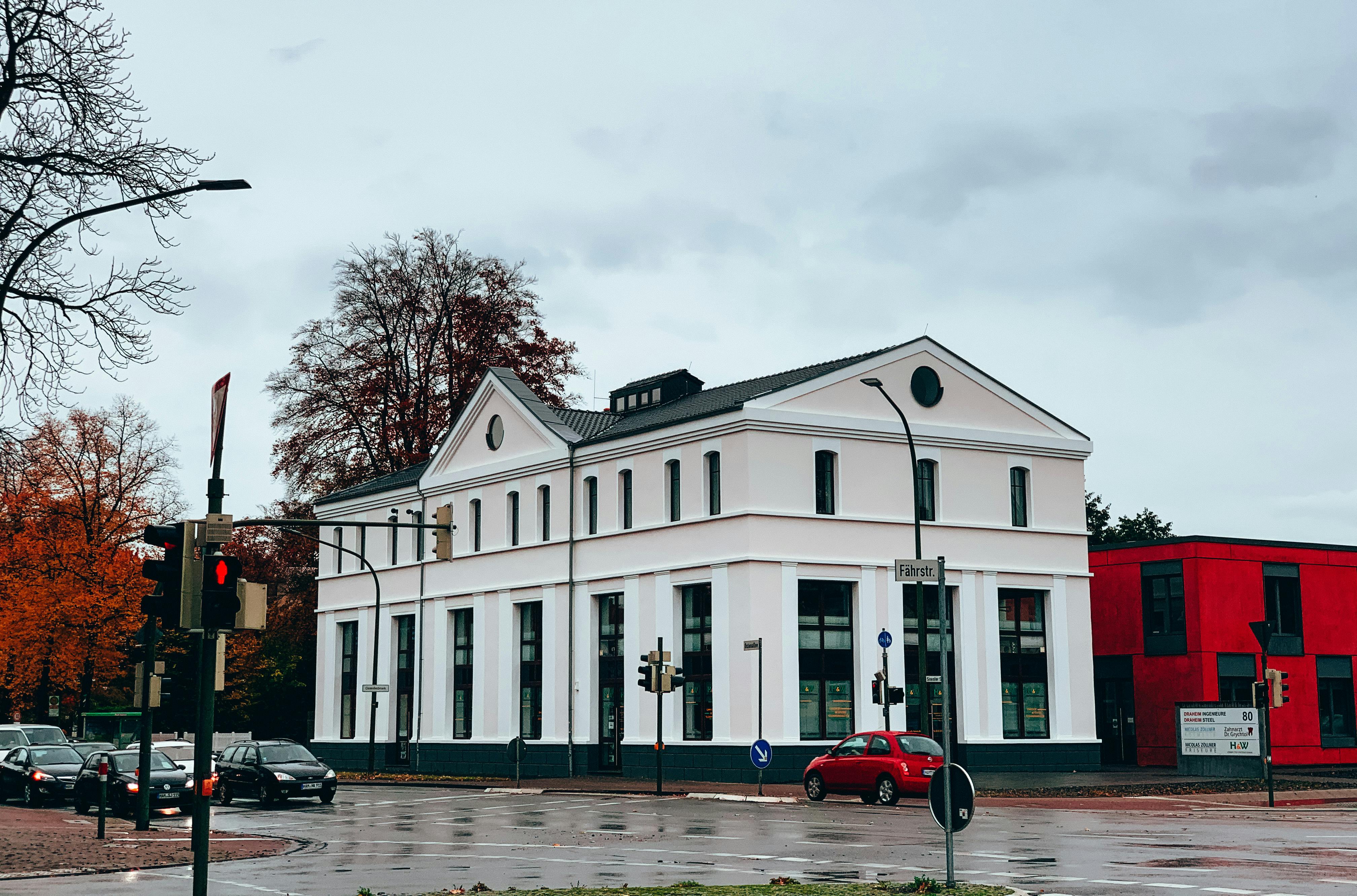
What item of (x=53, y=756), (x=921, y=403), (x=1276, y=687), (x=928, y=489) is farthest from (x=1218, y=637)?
(x=53, y=756)

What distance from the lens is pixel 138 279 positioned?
1923 cm

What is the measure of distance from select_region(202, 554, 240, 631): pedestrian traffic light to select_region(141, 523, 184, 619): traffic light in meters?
0.37

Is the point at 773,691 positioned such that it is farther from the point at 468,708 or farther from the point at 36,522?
the point at 36,522

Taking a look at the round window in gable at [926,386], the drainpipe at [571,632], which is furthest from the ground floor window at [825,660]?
the drainpipe at [571,632]

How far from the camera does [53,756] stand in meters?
36.9

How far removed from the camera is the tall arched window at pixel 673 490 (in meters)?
46.2

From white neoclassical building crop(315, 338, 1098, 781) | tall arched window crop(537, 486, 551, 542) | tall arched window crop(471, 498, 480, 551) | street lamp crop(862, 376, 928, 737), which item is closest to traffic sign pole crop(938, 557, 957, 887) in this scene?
street lamp crop(862, 376, 928, 737)

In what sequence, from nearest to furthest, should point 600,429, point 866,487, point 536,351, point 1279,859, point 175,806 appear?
point 1279,859
point 175,806
point 866,487
point 600,429
point 536,351

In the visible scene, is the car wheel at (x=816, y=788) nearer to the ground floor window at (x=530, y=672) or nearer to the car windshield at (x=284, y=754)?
the car windshield at (x=284, y=754)

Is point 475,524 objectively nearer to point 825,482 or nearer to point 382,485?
point 382,485

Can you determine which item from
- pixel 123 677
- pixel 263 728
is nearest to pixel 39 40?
pixel 123 677

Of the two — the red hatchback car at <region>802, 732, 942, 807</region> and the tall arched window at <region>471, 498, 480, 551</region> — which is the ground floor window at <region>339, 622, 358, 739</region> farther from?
the red hatchback car at <region>802, 732, 942, 807</region>

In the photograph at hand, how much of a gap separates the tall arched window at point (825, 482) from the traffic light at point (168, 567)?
31.8 meters

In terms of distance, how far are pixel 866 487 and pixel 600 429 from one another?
10.8 metres
